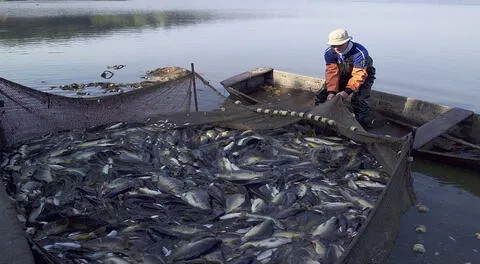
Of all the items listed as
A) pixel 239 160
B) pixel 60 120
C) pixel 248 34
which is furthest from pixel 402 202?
pixel 248 34

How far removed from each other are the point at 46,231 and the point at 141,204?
1.31m

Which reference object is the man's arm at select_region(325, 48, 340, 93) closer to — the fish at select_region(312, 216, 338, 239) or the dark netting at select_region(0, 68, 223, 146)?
the dark netting at select_region(0, 68, 223, 146)

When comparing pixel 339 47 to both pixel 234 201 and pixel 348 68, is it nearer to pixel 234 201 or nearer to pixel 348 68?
pixel 348 68

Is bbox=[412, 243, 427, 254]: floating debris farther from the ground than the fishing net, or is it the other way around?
the fishing net

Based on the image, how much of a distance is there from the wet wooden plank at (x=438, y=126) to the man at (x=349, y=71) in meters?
1.50

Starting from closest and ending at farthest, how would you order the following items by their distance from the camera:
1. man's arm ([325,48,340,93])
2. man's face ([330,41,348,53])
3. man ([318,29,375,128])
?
man ([318,29,375,128]), man's face ([330,41,348,53]), man's arm ([325,48,340,93])

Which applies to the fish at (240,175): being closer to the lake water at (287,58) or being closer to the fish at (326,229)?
the fish at (326,229)

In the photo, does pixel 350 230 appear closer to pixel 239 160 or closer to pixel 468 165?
pixel 239 160

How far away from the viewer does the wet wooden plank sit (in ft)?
25.8

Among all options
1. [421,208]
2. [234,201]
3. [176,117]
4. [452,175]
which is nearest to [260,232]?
[234,201]

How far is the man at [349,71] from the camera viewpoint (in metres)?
8.65

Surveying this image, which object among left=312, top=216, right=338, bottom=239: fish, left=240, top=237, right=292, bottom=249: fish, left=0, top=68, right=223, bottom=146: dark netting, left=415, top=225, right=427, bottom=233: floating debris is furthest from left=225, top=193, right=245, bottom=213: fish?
left=0, top=68, right=223, bottom=146: dark netting

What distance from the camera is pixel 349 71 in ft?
30.1

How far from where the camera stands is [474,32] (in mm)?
32344
